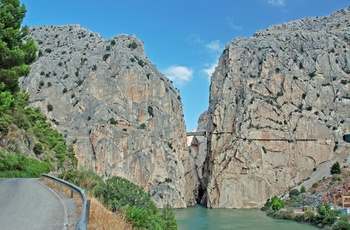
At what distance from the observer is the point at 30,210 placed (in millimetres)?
12078

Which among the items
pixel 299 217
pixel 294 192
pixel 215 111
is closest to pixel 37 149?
pixel 299 217

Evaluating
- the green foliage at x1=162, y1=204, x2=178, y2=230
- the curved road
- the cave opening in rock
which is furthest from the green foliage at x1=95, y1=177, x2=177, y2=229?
the cave opening in rock

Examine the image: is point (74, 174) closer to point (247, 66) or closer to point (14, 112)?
point (14, 112)

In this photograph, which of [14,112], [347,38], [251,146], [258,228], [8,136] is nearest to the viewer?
[8,136]

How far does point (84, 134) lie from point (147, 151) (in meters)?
14.8

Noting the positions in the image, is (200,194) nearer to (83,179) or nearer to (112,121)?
(112,121)

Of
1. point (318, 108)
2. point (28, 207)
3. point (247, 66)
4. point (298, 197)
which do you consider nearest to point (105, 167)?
point (298, 197)

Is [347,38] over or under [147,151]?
over

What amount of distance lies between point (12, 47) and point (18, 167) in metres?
13.0

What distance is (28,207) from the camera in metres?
12.7

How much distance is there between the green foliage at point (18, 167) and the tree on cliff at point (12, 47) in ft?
27.1

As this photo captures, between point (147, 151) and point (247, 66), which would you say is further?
point (247, 66)

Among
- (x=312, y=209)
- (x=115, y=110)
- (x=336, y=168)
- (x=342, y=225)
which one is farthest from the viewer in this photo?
(x=115, y=110)

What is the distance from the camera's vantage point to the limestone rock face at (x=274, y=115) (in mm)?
88938
